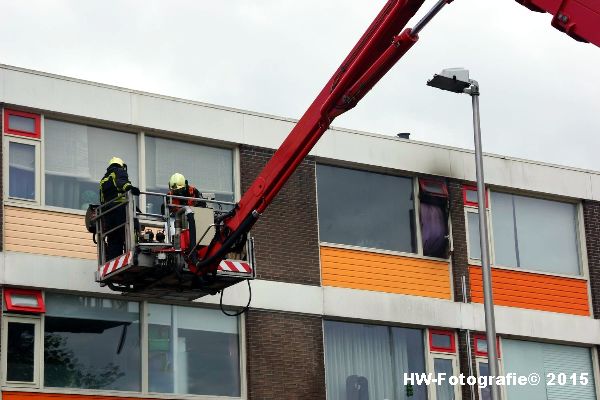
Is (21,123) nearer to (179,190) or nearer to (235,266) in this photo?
(179,190)

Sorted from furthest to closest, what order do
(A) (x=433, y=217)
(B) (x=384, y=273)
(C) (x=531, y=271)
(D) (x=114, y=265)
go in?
(C) (x=531, y=271), (A) (x=433, y=217), (B) (x=384, y=273), (D) (x=114, y=265)

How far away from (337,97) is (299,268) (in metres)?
5.95

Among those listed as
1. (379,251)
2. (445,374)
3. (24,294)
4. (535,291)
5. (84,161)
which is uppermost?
(84,161)

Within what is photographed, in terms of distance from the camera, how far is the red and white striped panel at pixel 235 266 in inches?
854

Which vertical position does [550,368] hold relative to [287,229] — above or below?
below

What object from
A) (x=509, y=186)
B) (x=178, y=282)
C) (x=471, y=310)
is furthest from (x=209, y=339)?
(x=509, y=186)

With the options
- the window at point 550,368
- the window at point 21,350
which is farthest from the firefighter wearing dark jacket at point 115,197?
the window at point 550,368

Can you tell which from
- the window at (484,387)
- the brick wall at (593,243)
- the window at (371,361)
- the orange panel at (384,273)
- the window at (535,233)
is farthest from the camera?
the brick wall at (593,243)

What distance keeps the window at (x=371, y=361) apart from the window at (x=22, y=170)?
6203 millimetres

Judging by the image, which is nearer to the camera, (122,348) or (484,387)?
(122,348)

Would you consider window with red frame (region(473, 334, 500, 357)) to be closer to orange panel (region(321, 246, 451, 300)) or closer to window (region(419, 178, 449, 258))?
orange panel (region(321, 246, 451, 300))

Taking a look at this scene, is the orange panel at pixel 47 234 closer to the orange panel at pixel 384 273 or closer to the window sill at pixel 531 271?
the orange panel at pixel 384 273

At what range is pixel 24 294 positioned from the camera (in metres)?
22.4

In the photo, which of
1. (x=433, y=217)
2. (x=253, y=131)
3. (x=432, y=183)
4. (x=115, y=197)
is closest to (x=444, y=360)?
(x=433, y=217)
